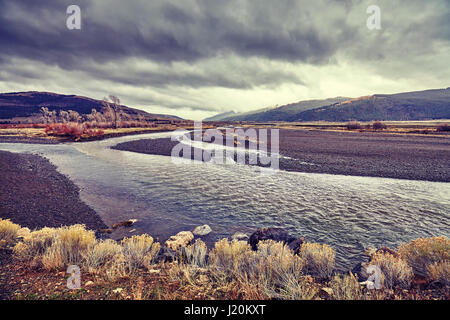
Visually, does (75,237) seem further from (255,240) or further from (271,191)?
(271,191)

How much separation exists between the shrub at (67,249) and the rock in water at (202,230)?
4.56 m

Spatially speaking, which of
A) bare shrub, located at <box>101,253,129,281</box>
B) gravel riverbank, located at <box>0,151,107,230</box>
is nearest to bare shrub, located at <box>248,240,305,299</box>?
bare shrub, located at <box>101,253,129,281</box>

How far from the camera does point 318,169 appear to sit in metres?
24.1

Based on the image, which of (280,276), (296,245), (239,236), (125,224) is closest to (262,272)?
(280,276)

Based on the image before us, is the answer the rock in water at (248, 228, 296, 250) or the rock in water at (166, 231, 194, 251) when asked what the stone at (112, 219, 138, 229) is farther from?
the rock in water at (248, 228, 296, 250)

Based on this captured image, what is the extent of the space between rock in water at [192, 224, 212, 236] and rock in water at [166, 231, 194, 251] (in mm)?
597

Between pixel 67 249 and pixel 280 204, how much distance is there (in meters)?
11.8

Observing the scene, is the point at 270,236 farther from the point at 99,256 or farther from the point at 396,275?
the point at 99,256

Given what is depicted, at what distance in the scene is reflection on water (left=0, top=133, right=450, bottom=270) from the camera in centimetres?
1040

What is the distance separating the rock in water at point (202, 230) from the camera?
1000 centimetres

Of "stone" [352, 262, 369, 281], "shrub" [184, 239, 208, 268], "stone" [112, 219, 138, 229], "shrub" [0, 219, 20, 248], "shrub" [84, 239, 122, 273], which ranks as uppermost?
"shrub" [0, 219, 20, 248]

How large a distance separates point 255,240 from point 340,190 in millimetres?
12194
